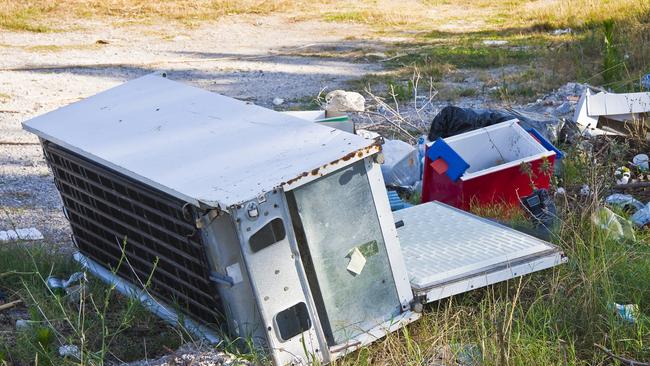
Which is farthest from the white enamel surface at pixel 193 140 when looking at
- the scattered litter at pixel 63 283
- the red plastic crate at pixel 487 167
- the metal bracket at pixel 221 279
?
the red plastic crate at pixel 487 167

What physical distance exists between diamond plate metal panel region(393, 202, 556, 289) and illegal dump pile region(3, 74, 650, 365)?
1 cm

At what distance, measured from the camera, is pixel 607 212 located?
13.5 feet

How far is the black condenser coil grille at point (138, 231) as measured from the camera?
3.15m

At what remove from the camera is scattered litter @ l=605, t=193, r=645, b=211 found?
476cm

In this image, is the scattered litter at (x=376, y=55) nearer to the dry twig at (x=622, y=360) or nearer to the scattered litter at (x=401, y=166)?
the scattered litter at (x=401, y=166)

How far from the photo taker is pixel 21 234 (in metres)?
4.97

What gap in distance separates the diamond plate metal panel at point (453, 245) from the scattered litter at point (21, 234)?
211cm

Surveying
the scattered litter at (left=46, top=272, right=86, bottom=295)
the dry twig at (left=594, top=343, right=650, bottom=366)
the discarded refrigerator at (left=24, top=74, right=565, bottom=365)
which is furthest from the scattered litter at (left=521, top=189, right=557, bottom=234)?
the scattered litter at (left=46, top=272, right=86, bottom=295)

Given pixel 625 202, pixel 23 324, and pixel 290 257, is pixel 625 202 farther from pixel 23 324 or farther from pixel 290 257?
pixel 23 324

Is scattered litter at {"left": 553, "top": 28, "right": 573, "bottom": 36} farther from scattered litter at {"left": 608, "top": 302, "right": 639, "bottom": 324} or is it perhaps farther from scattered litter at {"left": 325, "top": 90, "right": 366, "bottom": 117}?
scattered litter at {"left": 608, "top": 302, "right": 639, "bottom": 324}

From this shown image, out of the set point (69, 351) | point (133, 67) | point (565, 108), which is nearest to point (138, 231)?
point (69, 351)

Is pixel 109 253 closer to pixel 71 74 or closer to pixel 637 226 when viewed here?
pixel 637 226

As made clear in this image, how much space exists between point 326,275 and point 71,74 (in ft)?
26.7

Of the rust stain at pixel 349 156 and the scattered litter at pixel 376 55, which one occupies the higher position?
the rust stain at pixel 349 156
